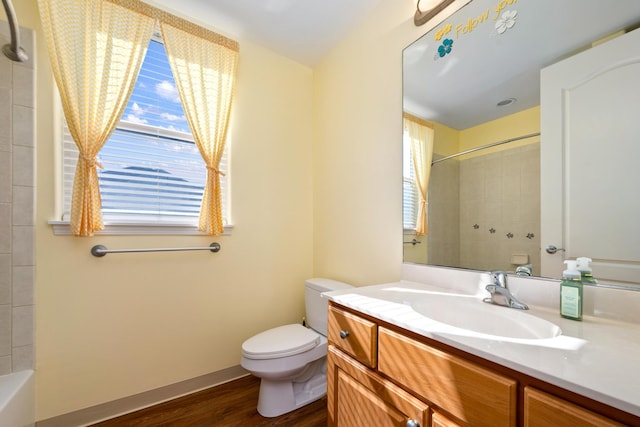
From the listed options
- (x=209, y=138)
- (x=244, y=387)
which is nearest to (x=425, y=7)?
(x=209, y=138)

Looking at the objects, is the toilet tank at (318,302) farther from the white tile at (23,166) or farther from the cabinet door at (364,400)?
the white tile at (23,166)

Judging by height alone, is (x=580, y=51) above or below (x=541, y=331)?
above

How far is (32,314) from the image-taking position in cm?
136

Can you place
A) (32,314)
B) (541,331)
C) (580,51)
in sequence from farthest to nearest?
(32,314) < (580,51) < (541,331)

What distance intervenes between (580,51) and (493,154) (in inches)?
16.2

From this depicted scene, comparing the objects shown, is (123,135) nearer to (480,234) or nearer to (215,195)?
(215,195)

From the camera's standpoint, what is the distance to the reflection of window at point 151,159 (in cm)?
158

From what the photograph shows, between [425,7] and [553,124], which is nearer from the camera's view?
[553,124]

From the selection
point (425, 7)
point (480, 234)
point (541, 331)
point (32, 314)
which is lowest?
point (32, 314)

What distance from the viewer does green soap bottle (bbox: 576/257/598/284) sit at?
82 cm

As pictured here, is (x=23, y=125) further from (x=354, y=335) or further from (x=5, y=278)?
(x=354, y=335)

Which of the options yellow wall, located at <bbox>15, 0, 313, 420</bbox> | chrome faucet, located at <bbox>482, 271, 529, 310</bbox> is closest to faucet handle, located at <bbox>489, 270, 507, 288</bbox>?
chrome faucet, located at <bbox>482, 271, 529, 310</bbox>

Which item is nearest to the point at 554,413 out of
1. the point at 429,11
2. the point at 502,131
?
the point at 502,131

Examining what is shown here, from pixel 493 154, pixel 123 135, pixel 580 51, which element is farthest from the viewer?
pixel 123 135
